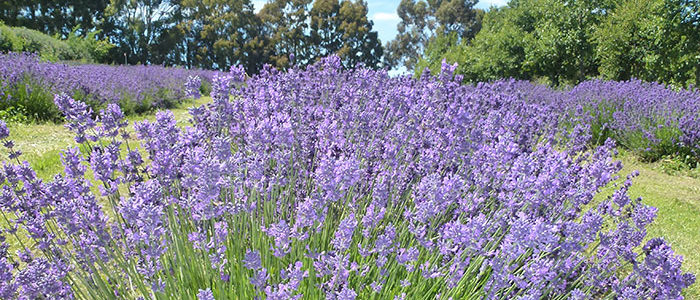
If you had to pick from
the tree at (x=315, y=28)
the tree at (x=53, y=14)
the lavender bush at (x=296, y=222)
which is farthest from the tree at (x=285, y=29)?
the lavender bush at (x=296, y=222)

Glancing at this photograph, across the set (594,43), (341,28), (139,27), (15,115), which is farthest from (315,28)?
(15,115)

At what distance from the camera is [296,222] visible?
1695mm

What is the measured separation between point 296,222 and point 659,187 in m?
5.71

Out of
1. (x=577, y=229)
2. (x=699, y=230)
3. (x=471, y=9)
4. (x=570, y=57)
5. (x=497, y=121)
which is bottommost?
(x=699, y=230)

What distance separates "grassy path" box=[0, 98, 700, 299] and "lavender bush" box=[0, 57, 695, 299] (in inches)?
54.5

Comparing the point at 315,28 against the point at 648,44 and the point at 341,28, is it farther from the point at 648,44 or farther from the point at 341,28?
the point at 648,44

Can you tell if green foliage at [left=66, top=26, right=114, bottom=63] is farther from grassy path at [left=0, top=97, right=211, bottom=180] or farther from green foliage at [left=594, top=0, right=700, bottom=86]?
green foliage at [left=594, top=0, right=700, bottom=86]

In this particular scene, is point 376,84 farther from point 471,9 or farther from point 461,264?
point 471,9

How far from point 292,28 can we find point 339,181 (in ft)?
107

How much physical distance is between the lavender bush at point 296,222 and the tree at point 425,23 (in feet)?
118

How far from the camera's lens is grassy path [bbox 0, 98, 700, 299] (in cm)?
382

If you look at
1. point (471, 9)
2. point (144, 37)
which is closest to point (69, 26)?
point (144, 37)

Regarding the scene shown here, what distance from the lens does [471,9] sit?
126 ft

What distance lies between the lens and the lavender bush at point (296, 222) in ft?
5.12
